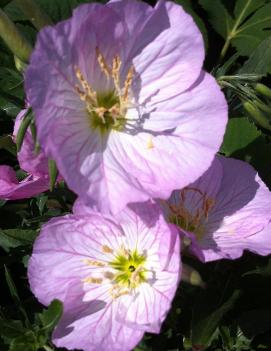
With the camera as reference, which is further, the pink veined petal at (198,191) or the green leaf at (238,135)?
the green leaf at (238,135)

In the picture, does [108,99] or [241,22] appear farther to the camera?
[241,22]

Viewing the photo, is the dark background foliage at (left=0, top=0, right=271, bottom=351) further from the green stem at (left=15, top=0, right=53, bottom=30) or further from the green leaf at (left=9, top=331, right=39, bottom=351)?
the green stem at (left=15, top=0, right=53, bottom=30)

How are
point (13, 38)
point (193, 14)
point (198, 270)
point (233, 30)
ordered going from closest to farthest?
point (13, 38) → point (198, 270) → point (193, 14) → point (233, 30)

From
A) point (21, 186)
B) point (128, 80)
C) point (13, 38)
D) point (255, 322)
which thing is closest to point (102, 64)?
point (128, 80)

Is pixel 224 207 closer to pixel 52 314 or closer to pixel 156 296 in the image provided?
pixel 156 296

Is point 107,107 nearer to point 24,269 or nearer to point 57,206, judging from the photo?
point 57,206

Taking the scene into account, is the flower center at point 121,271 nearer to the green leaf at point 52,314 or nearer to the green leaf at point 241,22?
the green leaf at point 52,314

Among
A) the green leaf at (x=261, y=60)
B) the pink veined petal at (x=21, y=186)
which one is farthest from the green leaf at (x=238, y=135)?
the pink veined petal at (x=21, y=186)

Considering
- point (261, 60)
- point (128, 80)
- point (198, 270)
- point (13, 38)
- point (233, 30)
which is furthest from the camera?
point (233, 30)
